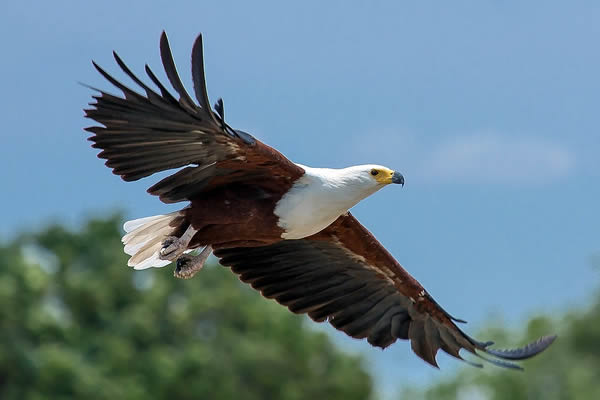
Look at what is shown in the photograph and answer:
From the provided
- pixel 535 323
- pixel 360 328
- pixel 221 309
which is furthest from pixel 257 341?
pixel 360 328

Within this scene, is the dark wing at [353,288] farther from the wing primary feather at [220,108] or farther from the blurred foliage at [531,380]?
the blurred foliage at [531,380]

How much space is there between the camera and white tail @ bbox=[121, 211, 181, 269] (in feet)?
30.1

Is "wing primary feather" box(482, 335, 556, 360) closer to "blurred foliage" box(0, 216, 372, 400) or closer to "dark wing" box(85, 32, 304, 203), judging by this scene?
"dark wing" box(85, 32, 304, 203)

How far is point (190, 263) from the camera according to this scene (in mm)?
9312

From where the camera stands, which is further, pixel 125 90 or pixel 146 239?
pixel 146 239

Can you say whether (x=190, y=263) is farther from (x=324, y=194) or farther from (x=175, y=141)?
(x=175, y=141)

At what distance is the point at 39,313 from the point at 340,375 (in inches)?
264

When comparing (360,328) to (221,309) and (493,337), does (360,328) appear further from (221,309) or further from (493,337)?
(493,337)

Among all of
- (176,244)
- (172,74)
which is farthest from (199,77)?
(176,244)

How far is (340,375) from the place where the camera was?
83.1 feet

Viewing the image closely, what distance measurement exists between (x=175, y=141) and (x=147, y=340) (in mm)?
19161

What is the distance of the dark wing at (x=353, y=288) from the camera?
386 inches

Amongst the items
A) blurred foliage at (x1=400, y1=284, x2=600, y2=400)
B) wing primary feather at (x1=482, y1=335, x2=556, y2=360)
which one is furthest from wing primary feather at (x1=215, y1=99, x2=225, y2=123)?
blurred foliage at (x1=400, y1=284, x2=600, y2=400)

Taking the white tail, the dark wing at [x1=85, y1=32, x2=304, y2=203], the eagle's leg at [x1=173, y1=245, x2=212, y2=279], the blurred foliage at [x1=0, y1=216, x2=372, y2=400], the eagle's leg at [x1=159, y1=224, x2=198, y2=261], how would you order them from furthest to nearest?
the blurred foliage at [x1=0, y1=216, x2=372, y2=400] → the eagle's leg at [x1=173, y1=245, x2=212, y2=279] → the white tail → the eagle's leg at [x1=159, y1=224, x2=198, y2=261] → the dark wing at [x1=85, y1=32, x2=304, y2=203]
